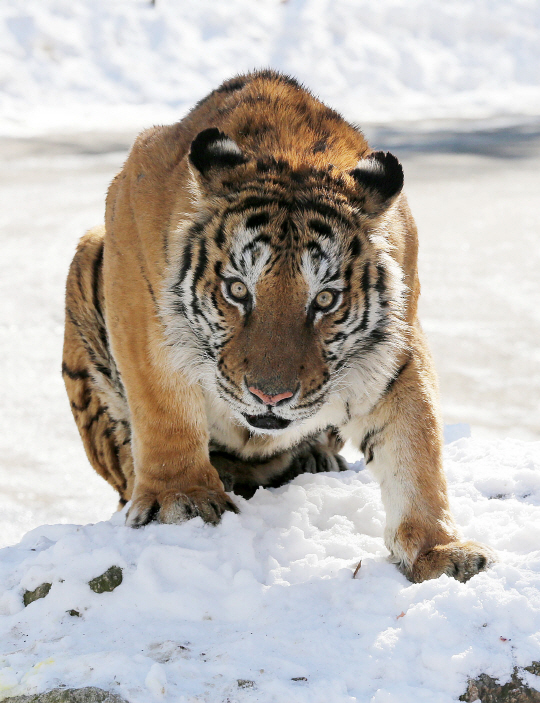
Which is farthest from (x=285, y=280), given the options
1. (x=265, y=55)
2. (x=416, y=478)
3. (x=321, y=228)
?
(x=265, y=55)

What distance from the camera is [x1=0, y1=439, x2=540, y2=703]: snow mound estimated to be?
75.3 inches

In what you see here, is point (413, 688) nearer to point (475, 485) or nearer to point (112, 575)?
point (112, 575)

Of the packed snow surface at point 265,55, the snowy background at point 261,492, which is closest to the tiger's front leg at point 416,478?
the snowy background at point 261,492

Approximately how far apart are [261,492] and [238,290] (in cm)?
85

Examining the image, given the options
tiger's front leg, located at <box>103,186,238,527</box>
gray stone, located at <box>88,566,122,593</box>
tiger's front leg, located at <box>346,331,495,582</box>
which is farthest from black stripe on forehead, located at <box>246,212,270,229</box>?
gray stone, located at <box>88,566,122,593</box>

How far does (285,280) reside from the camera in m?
2.30

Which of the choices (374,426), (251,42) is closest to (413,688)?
(374,426)

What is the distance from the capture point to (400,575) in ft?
7.86

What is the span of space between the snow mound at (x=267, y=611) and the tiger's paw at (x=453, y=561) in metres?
0.06

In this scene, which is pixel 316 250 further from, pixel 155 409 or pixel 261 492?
pixel 261 492

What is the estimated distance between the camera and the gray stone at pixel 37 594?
7.44 ft

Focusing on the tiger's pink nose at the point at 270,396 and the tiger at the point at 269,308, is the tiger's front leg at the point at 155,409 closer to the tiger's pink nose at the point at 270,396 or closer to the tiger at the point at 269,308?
the tiger at the point at 269,308

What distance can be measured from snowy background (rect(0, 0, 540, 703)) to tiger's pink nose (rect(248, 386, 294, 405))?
46cm

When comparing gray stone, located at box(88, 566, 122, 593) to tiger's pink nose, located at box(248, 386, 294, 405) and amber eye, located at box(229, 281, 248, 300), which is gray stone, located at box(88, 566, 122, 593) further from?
amber eye, located at box(229, 281, 248, 300)
